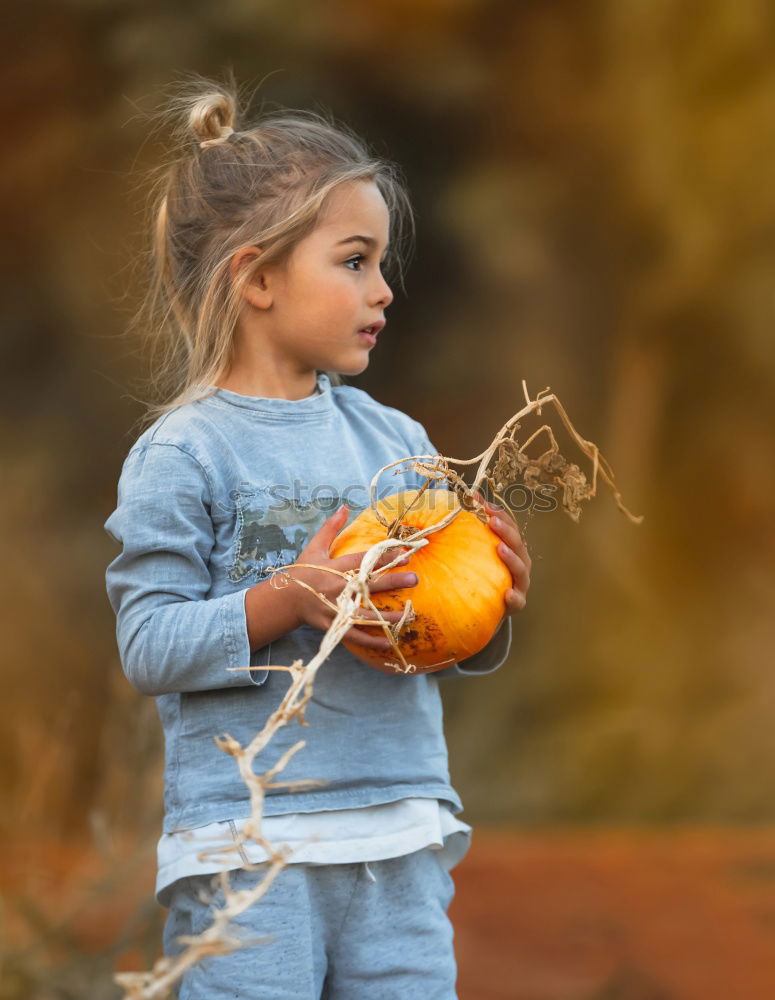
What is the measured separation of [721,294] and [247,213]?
2691 millimetres

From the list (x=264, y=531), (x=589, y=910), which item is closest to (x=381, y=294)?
(x=264, y=531)

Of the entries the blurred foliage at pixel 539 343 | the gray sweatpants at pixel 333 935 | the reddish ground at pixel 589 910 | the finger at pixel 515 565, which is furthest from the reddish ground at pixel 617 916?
the finger at pixel 515 565

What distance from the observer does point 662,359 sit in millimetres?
4168

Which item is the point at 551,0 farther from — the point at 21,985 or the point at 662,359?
the point at 21,985

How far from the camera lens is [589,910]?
359 cm

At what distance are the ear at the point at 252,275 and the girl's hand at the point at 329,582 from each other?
14.3 inches

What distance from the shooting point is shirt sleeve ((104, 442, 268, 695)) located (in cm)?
150

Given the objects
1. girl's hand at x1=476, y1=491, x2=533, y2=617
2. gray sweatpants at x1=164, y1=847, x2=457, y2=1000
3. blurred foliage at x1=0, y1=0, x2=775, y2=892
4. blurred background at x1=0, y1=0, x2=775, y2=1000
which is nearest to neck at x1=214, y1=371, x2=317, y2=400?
girl's hand at x1=476, y1=491, x2=533, y2=617

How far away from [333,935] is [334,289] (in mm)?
801

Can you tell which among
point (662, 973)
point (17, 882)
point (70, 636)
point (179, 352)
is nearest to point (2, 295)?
point (70, 636)

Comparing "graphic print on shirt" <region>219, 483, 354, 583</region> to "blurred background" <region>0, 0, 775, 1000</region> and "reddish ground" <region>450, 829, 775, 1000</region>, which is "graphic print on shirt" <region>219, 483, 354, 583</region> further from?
"blurred background" <region>0, 0, 775, 1000</region>

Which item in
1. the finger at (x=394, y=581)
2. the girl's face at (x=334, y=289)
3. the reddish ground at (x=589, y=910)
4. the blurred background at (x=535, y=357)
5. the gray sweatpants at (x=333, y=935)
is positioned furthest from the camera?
the blurred background at (x=535, y=357)

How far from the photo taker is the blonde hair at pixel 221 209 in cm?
171

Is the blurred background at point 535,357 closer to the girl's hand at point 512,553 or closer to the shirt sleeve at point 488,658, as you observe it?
the shirt sleeve at point 488,658
